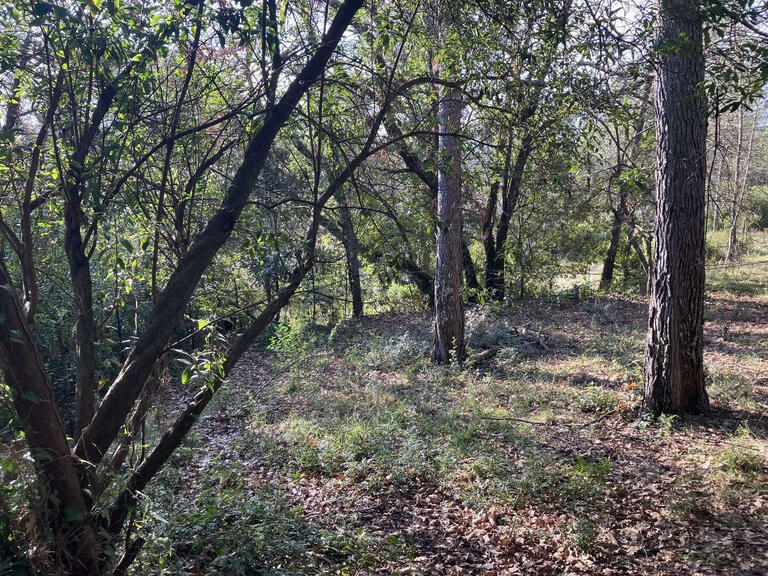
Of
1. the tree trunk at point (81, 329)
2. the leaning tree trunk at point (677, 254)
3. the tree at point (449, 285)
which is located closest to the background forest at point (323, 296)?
the tree trunk at point (81, 329)

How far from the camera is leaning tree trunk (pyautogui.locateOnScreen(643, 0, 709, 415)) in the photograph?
5949mm

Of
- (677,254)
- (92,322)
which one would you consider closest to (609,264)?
(677,254)

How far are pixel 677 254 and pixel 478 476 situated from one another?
342 cm

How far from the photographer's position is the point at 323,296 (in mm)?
5121

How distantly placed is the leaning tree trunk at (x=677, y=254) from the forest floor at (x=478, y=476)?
46 centimetres

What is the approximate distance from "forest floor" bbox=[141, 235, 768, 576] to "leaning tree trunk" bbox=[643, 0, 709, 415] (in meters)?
0.46

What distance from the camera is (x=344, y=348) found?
512 inches

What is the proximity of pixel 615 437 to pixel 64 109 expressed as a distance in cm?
618

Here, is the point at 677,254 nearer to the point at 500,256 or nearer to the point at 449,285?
the point at 449,285

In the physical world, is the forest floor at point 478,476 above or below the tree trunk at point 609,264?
below

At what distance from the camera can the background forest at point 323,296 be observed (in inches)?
114

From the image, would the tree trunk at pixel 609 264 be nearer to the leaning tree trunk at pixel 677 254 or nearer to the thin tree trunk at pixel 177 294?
the leaning tree trunk at pixel 677 254

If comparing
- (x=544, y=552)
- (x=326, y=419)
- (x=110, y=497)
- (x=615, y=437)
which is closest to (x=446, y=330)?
(x=326, y=419)

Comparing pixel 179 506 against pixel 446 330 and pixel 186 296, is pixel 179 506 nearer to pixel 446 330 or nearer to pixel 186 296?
pixel 186 296
